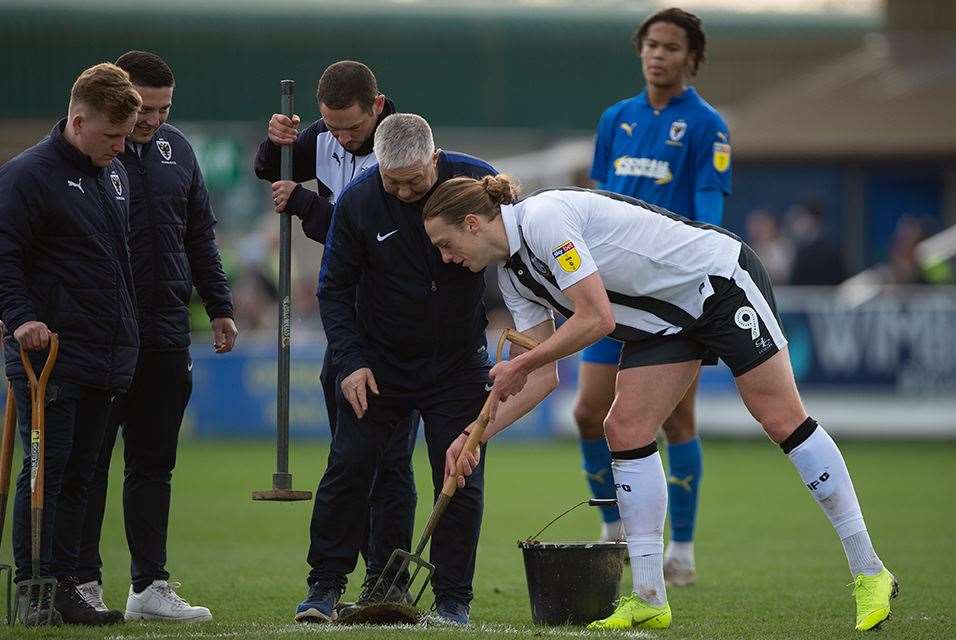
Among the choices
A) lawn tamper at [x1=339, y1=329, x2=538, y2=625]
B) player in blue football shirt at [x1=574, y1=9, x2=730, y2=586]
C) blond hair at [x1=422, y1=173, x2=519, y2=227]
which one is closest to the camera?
blond hair at [x1=422, y1=173, x2=519, y2=227]

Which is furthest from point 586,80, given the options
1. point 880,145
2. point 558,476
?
point 558,476

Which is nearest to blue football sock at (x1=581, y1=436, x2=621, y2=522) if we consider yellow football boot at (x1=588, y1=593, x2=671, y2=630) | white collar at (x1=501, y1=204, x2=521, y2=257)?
yellow football boot at (x1=588, y1=593, x2=671, y2=630)

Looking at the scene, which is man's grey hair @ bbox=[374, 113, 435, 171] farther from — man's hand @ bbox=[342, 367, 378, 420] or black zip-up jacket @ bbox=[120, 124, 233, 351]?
black zip-up jacket @ bbox=[120, 124, 233, 351]

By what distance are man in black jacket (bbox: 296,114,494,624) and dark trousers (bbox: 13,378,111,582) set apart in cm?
92

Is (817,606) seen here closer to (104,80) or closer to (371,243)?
(371,243)

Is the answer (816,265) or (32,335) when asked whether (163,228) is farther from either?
(816,265)

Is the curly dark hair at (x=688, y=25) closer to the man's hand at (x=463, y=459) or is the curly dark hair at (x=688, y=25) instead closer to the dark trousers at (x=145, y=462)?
the man's hand at (x=463, y=459)

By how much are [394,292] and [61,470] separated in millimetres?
1466

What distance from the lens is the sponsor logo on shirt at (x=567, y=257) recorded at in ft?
18.4

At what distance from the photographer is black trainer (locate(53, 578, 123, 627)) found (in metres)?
6.06

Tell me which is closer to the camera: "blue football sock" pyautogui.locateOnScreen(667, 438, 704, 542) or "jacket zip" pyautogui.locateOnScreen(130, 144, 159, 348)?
"jacket zip" pyautogui.locateOnScreen(130, 144, 159, 348)

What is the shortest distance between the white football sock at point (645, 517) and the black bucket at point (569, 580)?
0.51 ft

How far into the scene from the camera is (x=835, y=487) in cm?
598

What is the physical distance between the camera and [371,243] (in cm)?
609
